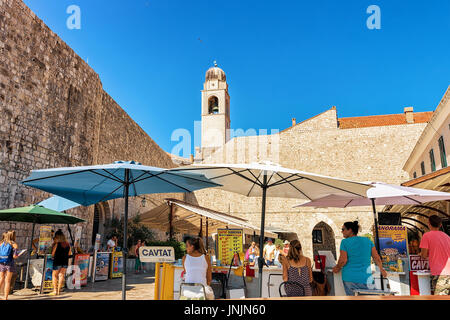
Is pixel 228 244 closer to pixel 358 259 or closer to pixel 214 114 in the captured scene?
pixel 358 259

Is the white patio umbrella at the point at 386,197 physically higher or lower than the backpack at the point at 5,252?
higher

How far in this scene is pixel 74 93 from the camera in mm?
12195

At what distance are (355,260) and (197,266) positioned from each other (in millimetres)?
1962

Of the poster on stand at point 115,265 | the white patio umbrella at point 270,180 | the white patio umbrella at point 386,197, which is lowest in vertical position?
the poster on stand at point 115,265

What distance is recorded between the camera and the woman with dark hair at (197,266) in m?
3.91

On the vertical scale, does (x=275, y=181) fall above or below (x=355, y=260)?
above

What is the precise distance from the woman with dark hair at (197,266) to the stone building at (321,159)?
18.7 m

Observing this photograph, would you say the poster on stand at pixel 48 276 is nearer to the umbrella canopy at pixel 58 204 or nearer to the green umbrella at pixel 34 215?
the green umbrella at pixel 34 215

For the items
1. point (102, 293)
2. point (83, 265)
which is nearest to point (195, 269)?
point (102, 293)

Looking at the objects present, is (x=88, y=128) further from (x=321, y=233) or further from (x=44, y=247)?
(x=321, y=233)

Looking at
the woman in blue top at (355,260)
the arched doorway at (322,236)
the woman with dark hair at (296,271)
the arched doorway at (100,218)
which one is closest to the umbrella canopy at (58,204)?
the woman with dark hair at (296,271)

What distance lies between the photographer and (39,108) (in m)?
10.1
